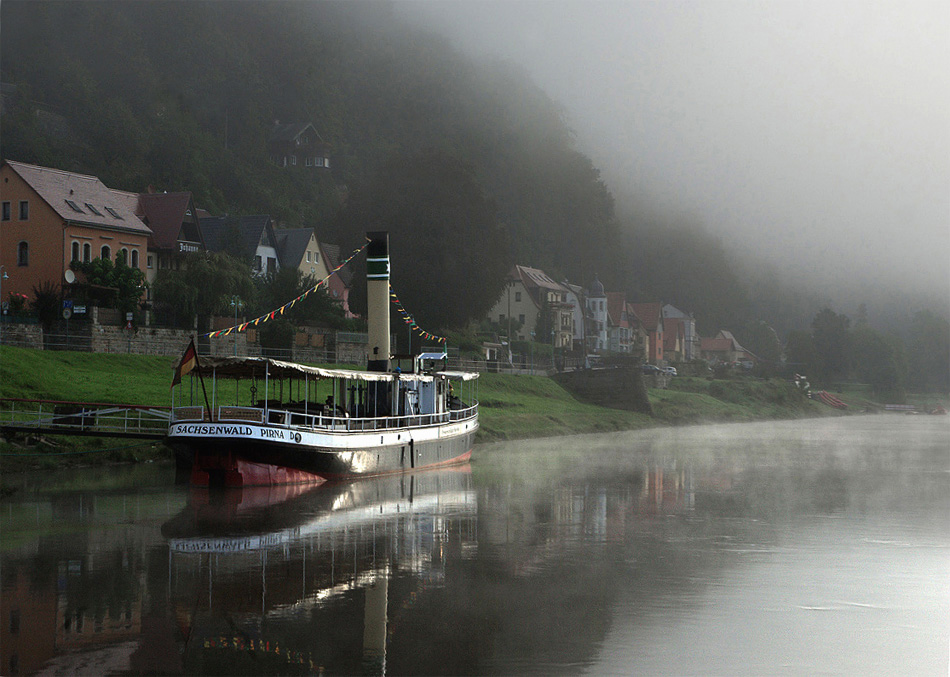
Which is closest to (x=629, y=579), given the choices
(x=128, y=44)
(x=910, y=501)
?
(x=910, y=501)

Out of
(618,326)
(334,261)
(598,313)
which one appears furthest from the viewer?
(618,326)

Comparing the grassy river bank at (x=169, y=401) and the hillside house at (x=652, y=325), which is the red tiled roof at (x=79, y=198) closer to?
the grassy river bank at (x=169, y=401)

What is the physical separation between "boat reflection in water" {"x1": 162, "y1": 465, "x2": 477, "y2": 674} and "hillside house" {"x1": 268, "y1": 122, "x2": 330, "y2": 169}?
14374 cm

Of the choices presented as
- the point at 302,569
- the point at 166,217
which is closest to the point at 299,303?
the point at 166,217

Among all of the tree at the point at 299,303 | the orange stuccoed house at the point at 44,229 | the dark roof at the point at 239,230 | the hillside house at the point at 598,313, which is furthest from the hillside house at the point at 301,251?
the hillside house at the point at 598,313

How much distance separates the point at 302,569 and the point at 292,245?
3497 inches

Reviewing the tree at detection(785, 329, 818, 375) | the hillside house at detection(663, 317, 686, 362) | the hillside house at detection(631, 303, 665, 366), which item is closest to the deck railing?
the hillside house at detection(631, 303, 665, 366)

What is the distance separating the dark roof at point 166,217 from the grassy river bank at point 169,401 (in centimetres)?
2787

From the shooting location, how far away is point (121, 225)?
240 feet

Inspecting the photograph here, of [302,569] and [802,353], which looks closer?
[302,569]

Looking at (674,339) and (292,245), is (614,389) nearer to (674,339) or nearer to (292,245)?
(292,245)

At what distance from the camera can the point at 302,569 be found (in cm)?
2000

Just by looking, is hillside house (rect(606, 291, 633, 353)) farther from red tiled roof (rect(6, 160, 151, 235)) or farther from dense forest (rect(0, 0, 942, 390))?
red tiled roof (rect(6, 160, 151, 235))

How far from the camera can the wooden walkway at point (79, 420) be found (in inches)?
1357
